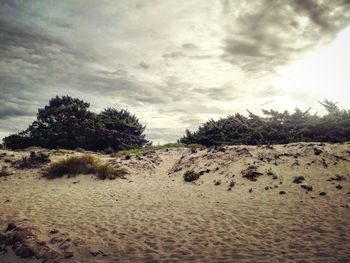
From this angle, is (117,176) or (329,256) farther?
(117,176)

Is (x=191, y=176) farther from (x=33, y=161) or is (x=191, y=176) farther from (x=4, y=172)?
(x=4, y=172)

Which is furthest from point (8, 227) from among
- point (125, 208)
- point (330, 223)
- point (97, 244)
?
point (330, 223)

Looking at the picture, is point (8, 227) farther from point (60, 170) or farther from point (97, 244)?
point (60, 170)

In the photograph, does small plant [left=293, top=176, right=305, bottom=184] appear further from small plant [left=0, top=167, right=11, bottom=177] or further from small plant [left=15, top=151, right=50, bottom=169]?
small plant [left=0, top=167, right=11, bottom=177]

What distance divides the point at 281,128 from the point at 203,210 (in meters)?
13.1

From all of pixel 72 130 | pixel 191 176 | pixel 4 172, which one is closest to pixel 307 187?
pixel 191 176

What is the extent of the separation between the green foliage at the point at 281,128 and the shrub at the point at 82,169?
8.68 metres

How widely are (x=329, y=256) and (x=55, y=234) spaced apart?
6.49 meters

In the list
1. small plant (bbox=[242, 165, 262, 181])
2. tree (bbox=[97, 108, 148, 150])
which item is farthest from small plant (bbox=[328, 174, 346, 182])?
tree (bbox=[97, 108, 148, 150])

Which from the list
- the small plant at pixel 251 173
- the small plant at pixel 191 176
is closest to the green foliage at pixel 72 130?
the small plant at pixel 191 176

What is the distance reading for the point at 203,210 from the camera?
1045 cm

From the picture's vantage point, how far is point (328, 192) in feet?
38.4

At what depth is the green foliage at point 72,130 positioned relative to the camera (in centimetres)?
2927

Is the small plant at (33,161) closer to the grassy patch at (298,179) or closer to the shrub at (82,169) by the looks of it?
the shrub at (82,169)
